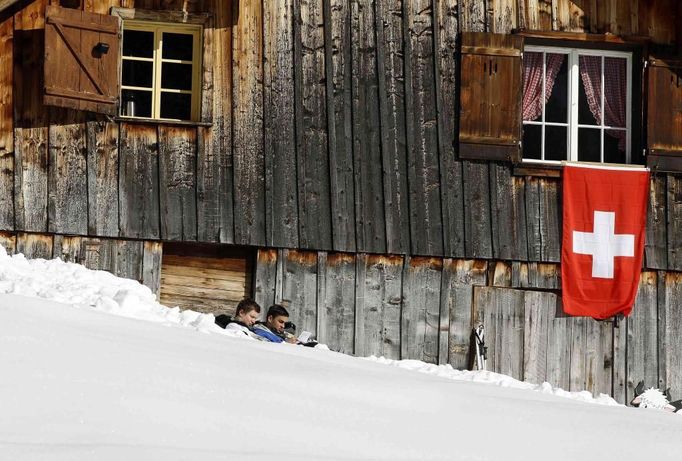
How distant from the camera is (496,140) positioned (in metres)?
15.6

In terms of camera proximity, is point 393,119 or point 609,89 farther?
point 609,89

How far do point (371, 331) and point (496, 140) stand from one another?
2.14 meters

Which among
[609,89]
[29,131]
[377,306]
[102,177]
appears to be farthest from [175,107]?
[609,89]

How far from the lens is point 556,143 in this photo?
16.0 metres

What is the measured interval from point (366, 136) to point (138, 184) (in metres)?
2.16

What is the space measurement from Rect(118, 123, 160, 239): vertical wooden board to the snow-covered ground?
10.7 ft

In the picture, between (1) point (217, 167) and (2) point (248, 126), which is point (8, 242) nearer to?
(1) point (217, 167)

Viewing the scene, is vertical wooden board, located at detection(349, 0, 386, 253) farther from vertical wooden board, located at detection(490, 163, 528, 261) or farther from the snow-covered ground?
the snow-covered ground

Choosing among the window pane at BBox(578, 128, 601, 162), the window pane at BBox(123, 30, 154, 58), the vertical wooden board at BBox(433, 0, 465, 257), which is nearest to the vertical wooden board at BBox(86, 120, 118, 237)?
the window pane at BBox(123, 30, 154, 58)

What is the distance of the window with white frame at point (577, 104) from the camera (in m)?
16.0

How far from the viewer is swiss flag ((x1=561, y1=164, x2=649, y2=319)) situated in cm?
1566

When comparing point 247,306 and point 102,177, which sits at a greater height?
point 102,177

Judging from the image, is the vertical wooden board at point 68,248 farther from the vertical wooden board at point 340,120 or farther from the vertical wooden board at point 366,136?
the vertical wooden board at point 366,136

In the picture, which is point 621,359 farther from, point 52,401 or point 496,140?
point 52,401
